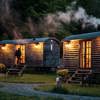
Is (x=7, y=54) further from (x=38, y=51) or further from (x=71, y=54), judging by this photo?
(x=71, y=54)

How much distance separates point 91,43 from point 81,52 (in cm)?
142

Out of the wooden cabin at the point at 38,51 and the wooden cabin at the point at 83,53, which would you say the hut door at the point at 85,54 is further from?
the wooden cabin at the point at 38,51

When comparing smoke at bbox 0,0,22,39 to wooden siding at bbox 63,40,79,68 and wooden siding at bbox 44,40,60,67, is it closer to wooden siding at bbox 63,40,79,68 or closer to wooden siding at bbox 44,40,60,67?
wooden siding at bbox 44,40,60,67

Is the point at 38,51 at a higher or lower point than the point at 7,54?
higher

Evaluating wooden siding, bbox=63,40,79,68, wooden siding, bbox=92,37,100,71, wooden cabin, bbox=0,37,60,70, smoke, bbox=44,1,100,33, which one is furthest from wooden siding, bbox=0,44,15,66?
wooden siding, bbox=92,37,100,71

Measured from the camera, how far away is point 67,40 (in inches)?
1224

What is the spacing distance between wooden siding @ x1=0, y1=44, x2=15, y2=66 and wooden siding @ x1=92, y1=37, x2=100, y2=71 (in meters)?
15.0

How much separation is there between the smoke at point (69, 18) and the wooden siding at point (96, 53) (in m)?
8.53

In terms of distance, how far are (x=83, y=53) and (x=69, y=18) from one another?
14147 mm

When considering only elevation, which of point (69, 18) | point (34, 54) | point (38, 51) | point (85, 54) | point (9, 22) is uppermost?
point (9, 22)

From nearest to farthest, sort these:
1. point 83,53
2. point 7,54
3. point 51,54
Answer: point 83,53, point 51,54, point 7,54

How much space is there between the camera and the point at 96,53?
28688 millimetres

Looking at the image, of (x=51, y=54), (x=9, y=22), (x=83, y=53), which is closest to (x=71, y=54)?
(x=83, y=53)

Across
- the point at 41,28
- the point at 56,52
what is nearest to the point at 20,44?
the point at 56,52
